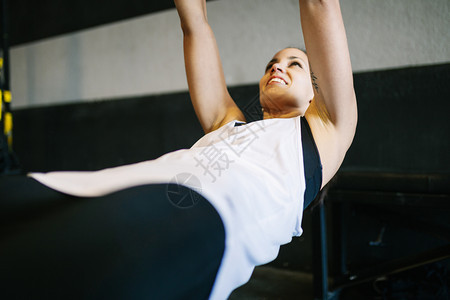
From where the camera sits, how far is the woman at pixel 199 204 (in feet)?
1.16

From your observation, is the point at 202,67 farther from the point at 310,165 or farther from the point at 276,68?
the point at 310,165

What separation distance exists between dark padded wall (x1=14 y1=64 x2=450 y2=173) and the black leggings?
2.27 ft

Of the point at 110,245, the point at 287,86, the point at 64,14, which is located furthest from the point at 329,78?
the point at 64,14

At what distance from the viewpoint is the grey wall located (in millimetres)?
1263

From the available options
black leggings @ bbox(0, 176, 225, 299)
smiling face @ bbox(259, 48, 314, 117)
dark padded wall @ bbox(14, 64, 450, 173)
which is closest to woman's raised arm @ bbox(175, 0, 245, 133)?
smiling face @ bbox(259, 48, 314, 117)

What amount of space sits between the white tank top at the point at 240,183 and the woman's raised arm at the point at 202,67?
256 mm

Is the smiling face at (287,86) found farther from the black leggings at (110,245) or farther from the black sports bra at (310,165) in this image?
the black leggings at (110,245)

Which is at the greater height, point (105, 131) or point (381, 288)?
point (105, 131)

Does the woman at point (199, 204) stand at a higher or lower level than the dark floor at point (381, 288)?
higher

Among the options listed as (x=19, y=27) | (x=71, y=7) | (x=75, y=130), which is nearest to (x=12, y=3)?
(x=19, y=27)

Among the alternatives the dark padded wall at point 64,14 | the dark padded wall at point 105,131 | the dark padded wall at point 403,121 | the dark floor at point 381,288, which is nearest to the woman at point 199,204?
the dark padded wall at point 403,121

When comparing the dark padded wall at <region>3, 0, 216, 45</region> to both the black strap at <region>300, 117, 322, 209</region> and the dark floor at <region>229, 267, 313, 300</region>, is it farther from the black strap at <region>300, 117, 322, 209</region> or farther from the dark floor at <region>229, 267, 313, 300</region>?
the dark floor at <region>229, 267, 313, 300</region>

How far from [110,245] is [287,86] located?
0.59 m

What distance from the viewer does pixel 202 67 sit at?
867mm
